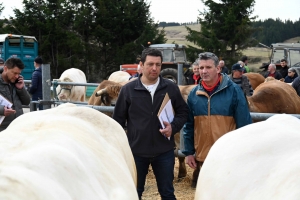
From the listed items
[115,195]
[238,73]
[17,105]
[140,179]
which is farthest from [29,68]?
[115,195]

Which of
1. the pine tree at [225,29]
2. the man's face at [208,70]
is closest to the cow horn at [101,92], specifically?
the man's face at [208,70]

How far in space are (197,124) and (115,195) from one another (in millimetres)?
1688

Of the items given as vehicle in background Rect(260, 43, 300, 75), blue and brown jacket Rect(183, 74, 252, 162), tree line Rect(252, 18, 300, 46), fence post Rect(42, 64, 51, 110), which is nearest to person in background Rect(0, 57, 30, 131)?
fence post Rect(42, 64, 51, 110)

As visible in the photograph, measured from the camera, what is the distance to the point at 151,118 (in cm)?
397

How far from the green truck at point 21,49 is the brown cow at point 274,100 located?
53.1 feet

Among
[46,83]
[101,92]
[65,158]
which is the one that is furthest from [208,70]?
[101,92]

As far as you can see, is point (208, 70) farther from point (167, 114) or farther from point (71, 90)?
point (71, 90)

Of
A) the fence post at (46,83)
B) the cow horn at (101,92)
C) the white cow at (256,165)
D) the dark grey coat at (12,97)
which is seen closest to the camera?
the white cow at (256,165)

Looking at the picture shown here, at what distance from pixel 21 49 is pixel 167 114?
2023cm

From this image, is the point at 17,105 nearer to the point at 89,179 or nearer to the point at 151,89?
the point at 151,89

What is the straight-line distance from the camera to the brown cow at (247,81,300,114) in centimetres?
712

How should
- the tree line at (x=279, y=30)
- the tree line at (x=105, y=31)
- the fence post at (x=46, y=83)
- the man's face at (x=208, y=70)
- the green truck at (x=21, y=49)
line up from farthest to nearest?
the tree line at (x=279, y=30), the tree line at (x=105, y=31), the green truck at (x=21, y=49), the fence post at (x=46, y=83), the man's face at (x=208, y=70)

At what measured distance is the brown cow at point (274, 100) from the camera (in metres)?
7.12

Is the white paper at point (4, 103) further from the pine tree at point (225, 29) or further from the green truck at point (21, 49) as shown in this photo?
the pine tree at point (225, 29)
